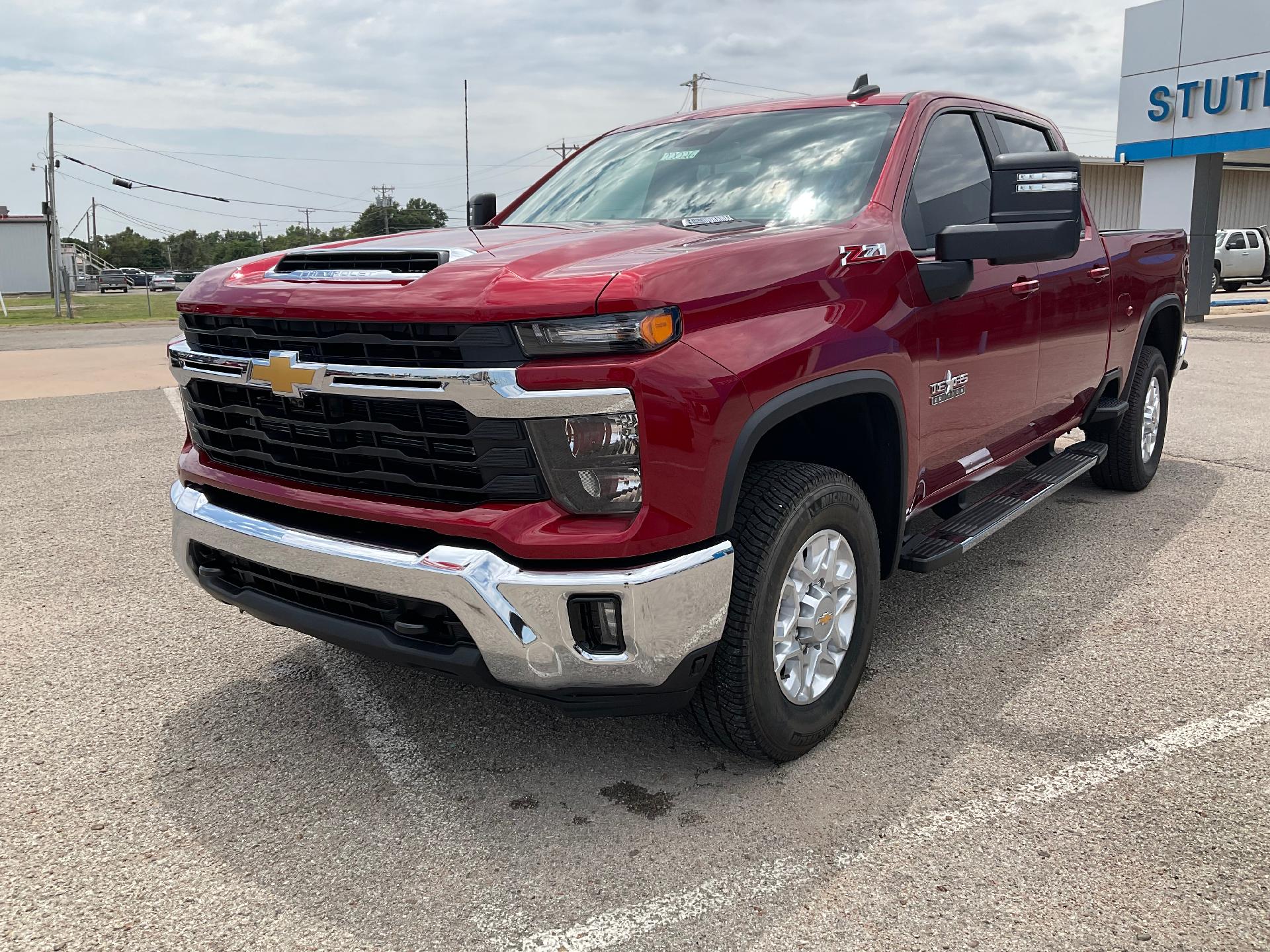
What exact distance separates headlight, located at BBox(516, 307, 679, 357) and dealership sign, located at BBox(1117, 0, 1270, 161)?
1829 cm

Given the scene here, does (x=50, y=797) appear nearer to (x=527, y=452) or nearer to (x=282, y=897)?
(x=282, y=897)

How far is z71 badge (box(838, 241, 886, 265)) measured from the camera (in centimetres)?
312

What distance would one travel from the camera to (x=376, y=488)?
2781mm

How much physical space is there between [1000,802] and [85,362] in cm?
1662

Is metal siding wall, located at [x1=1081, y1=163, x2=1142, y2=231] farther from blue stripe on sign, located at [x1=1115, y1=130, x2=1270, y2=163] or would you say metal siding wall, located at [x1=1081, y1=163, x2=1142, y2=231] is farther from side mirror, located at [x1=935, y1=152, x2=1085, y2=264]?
side mirror, located at [x1=935, y1=152, x2=1085, y2=264]

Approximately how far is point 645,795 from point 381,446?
47.5 inches

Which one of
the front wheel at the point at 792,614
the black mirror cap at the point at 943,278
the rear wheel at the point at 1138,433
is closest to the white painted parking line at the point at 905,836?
the front wheel at the point at 792,614

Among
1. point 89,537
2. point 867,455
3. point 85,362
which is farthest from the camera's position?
point 85,362

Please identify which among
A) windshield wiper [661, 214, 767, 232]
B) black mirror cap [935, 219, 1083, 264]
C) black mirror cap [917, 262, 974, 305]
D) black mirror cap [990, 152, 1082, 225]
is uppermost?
black mirror cap [990, 152, 1082, 225]

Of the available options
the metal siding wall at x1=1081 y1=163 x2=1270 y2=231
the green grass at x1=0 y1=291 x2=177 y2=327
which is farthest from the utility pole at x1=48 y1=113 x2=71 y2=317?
the metal siding wall at x1=1081 y1=163 x2=1270 y2=231

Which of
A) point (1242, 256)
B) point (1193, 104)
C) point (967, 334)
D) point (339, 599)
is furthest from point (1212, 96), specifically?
point (339, 599)

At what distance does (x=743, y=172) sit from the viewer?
3787mm

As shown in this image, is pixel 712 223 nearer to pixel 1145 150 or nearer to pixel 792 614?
pixel 792 614

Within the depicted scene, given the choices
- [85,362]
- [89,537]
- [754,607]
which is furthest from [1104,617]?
[85,362]
